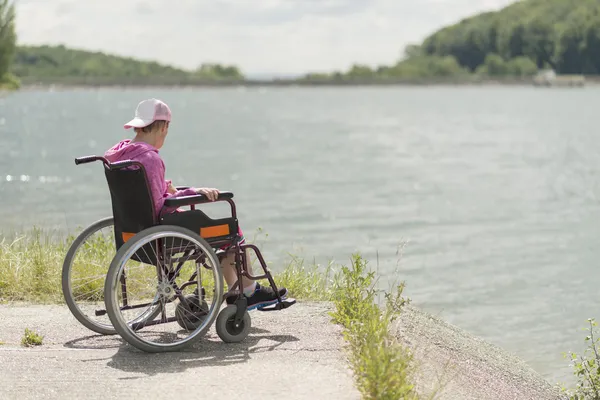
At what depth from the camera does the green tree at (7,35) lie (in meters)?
71.1

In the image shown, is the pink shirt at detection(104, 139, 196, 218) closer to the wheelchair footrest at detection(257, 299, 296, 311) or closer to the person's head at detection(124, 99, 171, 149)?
the person's head at detection(124, 99, 171, 149)

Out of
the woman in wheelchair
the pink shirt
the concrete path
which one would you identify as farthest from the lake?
the pink shirt

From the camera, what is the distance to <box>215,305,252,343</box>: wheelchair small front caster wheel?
6.17m

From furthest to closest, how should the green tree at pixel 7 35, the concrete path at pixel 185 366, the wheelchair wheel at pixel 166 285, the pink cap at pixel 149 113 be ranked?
the green tree at pixel 7 35 < the pink cap at pixel 149 113 < the wheelchair wheel at pixel 166 285 < the concrete path at pixel 185 366

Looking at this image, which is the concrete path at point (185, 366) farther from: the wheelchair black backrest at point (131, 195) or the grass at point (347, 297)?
the wheelchair black backrest at point (131, 195)

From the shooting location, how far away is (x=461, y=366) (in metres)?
6.58

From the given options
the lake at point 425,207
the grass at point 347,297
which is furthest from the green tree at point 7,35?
the grass at point 347,297

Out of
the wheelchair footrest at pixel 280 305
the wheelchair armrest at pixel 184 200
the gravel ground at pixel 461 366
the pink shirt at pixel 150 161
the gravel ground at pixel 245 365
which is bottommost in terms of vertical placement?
the gravel ground at pixel 461 366

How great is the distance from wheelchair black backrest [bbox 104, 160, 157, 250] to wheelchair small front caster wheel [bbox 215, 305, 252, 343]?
0.78 metres

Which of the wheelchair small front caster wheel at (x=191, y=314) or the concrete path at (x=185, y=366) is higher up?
the wheelchair small front caster wheel at (x=191, y=314)

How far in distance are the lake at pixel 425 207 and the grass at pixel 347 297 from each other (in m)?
1.16

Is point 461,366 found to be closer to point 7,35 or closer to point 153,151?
point 153,151

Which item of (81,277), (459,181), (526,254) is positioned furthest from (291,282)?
(459,181)

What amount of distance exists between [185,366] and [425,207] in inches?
805
